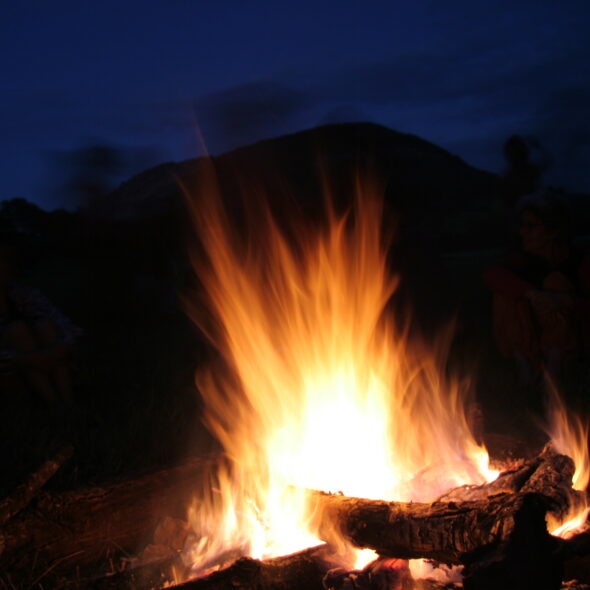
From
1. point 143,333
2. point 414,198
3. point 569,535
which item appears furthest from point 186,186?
point 569,535

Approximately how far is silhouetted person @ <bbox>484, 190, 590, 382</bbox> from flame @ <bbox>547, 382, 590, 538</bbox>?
3.78 feet

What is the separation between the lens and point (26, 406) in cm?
487

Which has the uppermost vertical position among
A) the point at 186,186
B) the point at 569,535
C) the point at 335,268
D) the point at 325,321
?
the point at 186,186

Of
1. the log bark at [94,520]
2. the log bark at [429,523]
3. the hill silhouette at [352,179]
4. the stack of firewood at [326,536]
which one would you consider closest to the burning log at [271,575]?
the stack of firewood at [326,536]

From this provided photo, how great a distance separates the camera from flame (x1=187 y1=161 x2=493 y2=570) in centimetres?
320

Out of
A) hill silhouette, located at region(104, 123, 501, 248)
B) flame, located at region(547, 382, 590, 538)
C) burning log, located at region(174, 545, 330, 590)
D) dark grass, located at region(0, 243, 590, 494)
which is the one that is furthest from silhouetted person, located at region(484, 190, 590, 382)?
burning log, located at region(174, 545, 330, 590)

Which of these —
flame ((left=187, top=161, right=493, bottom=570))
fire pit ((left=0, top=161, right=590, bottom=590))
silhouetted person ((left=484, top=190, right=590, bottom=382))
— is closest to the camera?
fire pit ((left=0, top=161, right=590, bottom=590))

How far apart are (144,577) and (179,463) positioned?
2.24ft

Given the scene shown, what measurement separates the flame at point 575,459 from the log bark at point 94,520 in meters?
1.81

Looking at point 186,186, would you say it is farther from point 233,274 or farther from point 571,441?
point 571,441

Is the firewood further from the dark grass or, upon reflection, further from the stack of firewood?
the dark grass

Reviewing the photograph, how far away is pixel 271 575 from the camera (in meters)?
2.49

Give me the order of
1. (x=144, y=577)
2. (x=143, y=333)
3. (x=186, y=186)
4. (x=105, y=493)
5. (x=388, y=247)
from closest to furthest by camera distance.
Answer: (x=144, y=577) → (x=105, y=493) → (x=388, y=247) → (x=143, y=333) → (x=186, y=186)

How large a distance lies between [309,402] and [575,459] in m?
1.50
